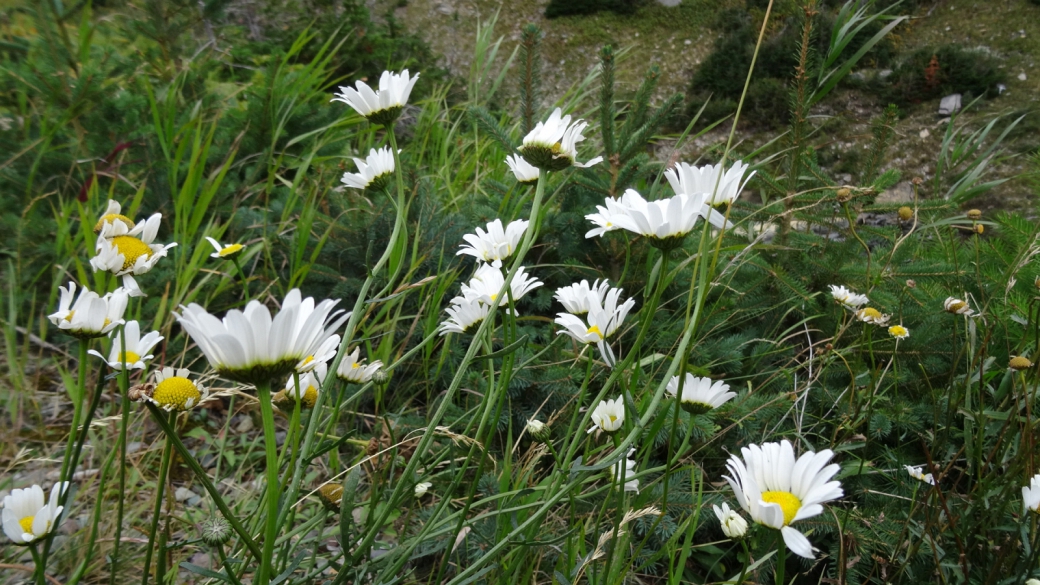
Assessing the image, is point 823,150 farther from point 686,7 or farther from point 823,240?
point 823,240

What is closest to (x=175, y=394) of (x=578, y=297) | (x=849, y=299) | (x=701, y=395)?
(x=578, y=297)

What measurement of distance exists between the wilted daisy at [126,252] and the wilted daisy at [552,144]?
15.9 inches

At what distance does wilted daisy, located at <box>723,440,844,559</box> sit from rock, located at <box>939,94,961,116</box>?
3401mm

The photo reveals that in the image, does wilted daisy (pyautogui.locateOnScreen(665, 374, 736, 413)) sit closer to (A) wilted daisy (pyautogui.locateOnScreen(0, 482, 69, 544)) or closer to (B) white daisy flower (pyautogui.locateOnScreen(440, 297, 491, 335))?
(B) white daisy flower (pyautogui.locateOnScreen(440, 297, 491, 335))

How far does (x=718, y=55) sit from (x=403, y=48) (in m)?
1.69

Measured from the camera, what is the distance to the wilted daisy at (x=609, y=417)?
0.68m

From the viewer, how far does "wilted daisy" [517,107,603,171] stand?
26.0 inches

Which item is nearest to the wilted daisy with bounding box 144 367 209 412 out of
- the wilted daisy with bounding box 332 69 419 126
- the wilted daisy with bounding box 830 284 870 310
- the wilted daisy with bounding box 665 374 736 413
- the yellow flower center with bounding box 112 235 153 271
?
the yellow flower center with bounding box 112 235 153 271

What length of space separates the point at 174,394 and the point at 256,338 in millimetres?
176

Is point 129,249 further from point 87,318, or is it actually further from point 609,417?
point 609,417

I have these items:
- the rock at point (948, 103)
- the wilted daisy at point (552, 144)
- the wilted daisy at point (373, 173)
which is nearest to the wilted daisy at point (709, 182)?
the wilted daisy at point (552, 144)

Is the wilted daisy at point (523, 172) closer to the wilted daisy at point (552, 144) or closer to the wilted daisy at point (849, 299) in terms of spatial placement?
the wilted daisy at point (552, 144)

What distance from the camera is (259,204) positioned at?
6.36 ft

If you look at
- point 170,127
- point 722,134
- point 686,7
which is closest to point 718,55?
point 722,134
